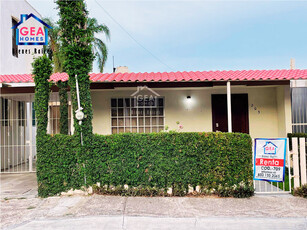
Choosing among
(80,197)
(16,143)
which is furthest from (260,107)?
(16,143)

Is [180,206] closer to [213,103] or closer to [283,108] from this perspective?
[213,103]

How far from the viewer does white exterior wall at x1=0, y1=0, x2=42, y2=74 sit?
10.0 metres

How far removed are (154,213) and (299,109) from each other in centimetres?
701

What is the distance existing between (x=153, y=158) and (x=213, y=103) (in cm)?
474

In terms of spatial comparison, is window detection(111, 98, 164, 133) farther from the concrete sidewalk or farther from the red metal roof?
the concrete sidewalk

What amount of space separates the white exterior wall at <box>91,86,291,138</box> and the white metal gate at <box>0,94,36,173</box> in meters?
2.64

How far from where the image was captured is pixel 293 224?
427 cm

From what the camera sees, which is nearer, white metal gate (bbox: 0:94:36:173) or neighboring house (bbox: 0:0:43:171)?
white metal gate (bbox: 0:94:36:173)

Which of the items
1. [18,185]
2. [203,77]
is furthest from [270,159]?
[18,185]

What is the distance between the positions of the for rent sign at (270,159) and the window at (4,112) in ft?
30.1

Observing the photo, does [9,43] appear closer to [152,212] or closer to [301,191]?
[152,212]

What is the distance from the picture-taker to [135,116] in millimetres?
9633

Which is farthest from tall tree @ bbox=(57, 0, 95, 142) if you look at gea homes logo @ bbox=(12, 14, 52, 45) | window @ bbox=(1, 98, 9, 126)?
window @ bbox=(1, 98, 9, 126)

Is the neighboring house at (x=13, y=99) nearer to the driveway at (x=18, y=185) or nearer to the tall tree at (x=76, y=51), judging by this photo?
the driveway at (x=18, y=185)
